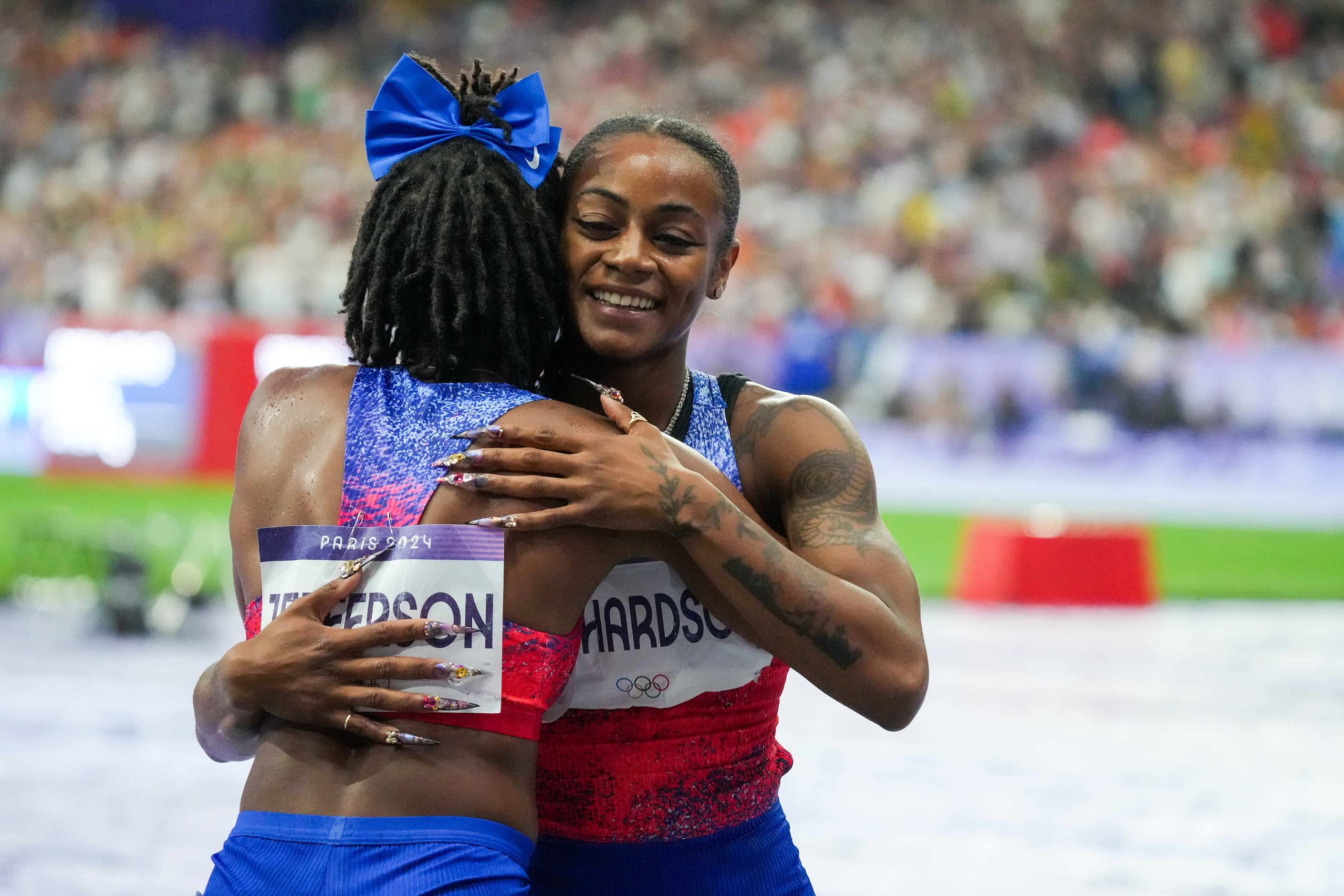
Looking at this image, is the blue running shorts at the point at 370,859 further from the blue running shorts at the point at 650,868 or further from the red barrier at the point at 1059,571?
the red barrier at the point at 1059,571

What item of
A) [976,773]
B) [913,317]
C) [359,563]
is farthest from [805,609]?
[913,317]

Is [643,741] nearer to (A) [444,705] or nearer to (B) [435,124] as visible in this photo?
(A) [444,705]

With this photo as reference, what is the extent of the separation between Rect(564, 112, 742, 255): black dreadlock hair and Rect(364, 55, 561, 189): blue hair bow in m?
0.18

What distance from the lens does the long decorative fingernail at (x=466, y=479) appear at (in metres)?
1.94

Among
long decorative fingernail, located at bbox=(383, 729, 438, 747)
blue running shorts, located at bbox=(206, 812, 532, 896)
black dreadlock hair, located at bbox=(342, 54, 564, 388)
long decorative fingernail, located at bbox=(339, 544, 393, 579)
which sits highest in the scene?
black dreadlock hair, located at bbox=(342, 54, 564, 388)

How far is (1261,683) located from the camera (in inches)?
300

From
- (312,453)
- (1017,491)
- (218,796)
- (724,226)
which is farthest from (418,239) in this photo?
(1017,491)

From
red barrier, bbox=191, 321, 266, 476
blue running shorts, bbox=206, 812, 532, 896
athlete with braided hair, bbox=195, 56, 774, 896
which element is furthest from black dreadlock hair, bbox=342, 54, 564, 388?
red barrier, bbox=191, 321, 266, 476

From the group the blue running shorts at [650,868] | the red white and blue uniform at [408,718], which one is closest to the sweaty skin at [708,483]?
the red white and blue uniform at [408,718]

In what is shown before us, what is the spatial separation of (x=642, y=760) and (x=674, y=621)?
24 cm

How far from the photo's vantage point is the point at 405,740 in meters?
1.89

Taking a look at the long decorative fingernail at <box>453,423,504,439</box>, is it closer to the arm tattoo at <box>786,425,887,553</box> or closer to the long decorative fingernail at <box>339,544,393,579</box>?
the long decorative fingernail at <box>339,544,393,579</box>

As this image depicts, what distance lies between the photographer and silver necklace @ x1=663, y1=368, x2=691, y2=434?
103 inches

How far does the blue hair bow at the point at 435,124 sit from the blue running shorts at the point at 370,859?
3.28 feet
